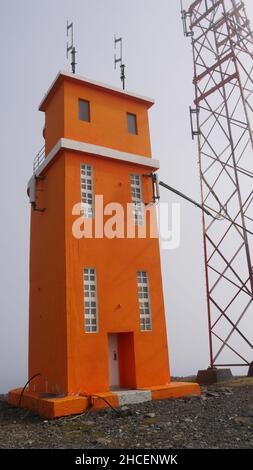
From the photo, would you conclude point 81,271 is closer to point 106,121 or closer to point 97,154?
point 97,154

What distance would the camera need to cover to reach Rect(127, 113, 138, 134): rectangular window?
19.2 meters

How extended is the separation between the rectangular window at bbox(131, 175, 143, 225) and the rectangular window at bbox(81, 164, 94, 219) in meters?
2.03

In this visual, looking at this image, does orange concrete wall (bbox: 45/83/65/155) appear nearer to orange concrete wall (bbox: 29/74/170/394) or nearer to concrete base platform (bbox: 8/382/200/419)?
orange concrete wall (bbox: 29/74/170/394)

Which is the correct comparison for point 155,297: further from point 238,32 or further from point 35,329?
point 238,32

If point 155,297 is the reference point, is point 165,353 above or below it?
below

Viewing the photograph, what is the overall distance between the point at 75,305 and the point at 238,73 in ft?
51.5

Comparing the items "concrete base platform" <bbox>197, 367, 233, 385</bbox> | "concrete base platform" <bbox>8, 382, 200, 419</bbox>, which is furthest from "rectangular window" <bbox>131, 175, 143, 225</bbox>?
"concrete base platform" <bbox>197, 367, 233, 385</bbox>

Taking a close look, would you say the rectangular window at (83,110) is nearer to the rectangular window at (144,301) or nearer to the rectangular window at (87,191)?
the rectangular window at (87,191)

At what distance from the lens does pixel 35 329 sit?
18.0 metres

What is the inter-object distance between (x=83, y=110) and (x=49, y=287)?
7951 mm

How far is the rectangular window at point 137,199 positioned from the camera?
1767 cm
